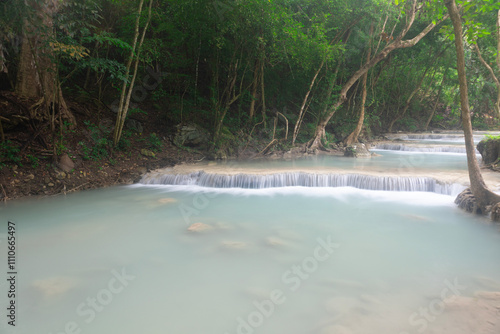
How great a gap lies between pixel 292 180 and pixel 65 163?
20.4 feet

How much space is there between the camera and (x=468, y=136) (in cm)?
572

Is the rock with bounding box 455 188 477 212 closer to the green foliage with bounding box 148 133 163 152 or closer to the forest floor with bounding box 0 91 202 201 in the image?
the forest floor with bounding box 0 91 202 201

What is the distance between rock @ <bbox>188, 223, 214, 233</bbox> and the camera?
18.7ft

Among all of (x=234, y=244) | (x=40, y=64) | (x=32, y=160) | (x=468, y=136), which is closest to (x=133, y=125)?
(x=40, y=64)

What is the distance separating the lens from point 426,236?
5.50m

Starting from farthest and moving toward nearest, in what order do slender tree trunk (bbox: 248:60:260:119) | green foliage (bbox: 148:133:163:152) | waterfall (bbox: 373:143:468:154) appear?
waterfall (bbox: 373:143:468:154) < slender tree trunk (bbox: 248:60:260:119) < green foliage (bbox: 148:133:163:152)

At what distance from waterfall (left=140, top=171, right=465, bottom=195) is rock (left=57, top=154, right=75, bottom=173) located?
6.35 feet

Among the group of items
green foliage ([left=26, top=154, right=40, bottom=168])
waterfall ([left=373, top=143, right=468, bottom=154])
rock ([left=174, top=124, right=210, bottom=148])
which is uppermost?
rock ([left=174, top=124, right=210, bottom=148])

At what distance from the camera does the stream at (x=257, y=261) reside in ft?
Answer: 10.5

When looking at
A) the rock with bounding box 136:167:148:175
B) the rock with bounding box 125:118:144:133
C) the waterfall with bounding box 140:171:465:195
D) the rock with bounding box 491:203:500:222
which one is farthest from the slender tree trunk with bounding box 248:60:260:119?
the rock with bounding box 491:203:500:222

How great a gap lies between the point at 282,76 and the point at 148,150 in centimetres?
815

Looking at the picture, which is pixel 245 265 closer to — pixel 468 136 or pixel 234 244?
pixel 234 244

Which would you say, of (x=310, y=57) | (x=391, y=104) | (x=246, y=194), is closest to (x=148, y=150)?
(x=246, y=194)

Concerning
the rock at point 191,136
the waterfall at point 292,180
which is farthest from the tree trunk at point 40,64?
the rock at point 191,136
